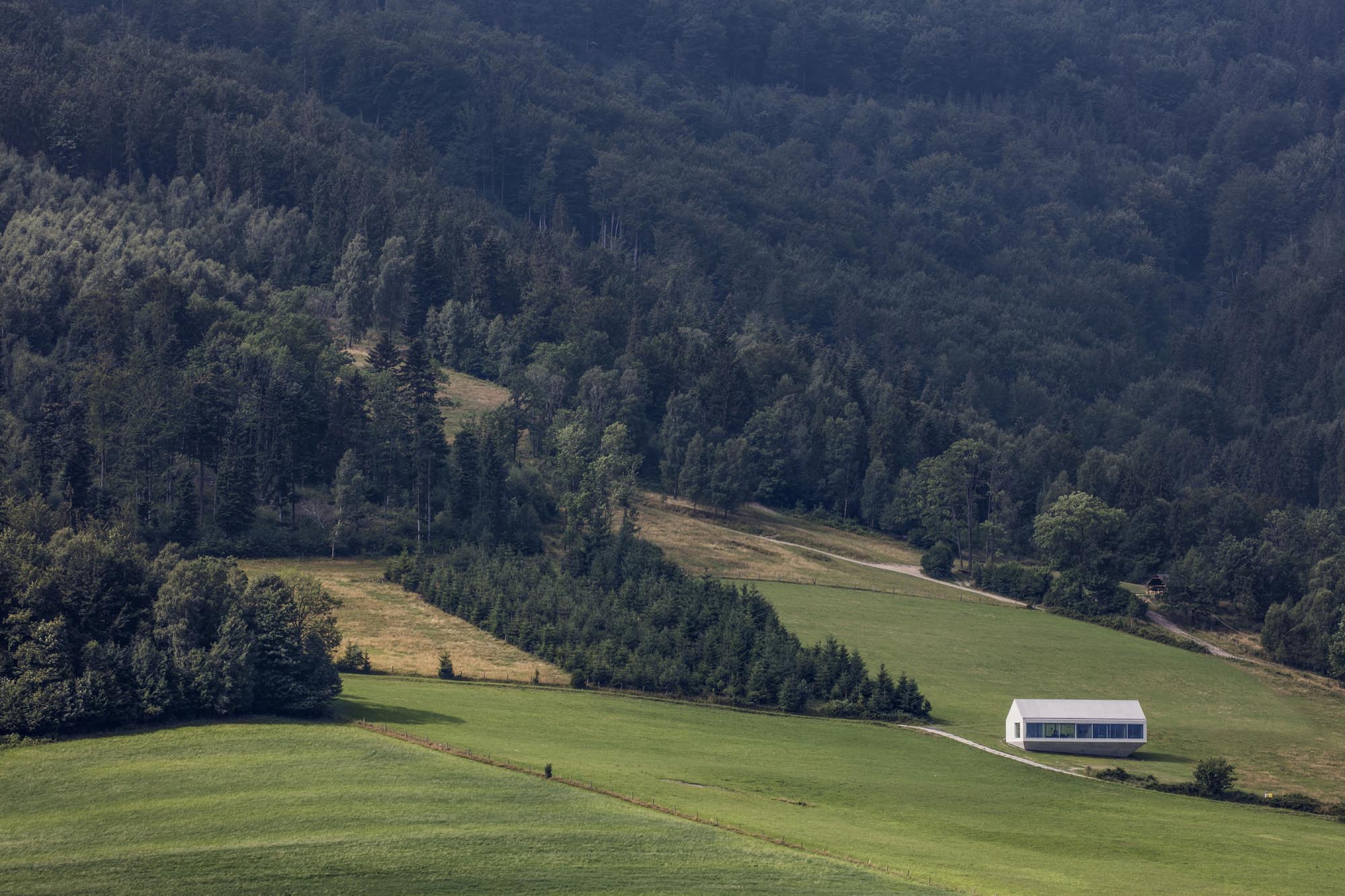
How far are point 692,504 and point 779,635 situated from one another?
5848 cm

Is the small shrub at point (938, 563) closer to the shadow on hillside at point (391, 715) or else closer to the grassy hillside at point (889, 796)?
the grassy hillside at point (889, 796)

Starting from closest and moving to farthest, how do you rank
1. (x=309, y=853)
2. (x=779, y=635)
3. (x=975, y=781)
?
1. (x=309, y=853)
2. (x=975, y=781)
3. (x=779, y=635)

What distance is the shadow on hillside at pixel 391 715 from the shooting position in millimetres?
78125

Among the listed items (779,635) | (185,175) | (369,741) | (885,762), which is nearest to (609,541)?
(779,635)

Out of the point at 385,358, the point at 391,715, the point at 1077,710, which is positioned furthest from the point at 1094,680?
the point at 385,358

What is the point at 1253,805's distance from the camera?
3236 inches

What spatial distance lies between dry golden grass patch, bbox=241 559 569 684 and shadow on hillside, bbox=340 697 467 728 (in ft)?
44.2

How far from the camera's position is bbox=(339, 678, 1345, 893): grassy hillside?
214 ft

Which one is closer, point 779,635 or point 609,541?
point 779,635

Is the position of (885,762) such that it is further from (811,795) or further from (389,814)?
(389,814)

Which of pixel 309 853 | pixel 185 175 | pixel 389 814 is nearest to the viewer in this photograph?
pixel 309 853

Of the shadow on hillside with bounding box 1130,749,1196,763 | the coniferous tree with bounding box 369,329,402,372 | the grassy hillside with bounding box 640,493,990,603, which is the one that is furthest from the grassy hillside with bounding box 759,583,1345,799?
the coniferous tree with bounding box 369,329,402,372

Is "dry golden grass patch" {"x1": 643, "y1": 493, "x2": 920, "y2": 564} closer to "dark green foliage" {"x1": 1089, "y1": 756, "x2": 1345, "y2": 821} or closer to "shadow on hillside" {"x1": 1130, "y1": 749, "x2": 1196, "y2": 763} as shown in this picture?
"shadow on hillside" {"x1": 1130, "y1": 749, "x2": 1196, "y2": 763}

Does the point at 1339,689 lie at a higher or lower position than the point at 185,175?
lower
